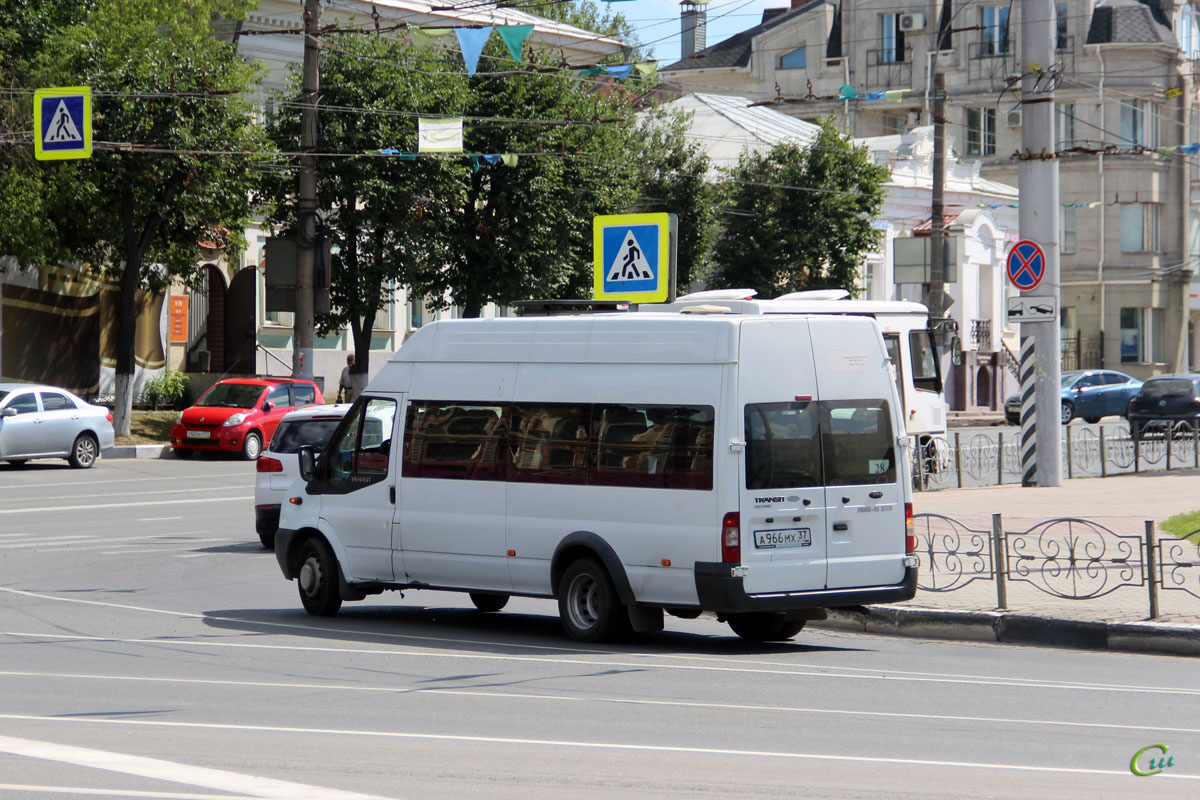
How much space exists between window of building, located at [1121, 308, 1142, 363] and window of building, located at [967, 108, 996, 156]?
29.6 ft

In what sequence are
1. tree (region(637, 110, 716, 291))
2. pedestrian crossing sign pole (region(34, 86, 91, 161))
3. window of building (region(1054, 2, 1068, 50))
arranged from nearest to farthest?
1. pedestrian crossing sign pole (region(34, 86, 91, 161))
2. tree (region(637, 110, 716, 291))
3. window of building (region(1054, 2, 1068, 50))

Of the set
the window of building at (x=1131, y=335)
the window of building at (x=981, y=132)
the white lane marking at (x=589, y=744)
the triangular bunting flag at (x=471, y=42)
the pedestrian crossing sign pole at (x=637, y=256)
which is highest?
the window of building at (x=981, y=132)

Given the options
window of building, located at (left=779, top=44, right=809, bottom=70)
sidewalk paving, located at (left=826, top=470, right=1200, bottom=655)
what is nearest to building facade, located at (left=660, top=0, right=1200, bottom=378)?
window of building, located at (left=779, top=44, right=809, bottom=70)

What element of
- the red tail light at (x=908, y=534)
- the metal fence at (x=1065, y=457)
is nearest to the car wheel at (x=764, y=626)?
the red tail light at (x=908, y=534)

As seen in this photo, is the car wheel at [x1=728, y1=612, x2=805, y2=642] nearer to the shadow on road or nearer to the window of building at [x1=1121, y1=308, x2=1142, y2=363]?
the shadow on road

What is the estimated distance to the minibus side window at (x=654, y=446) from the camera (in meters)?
11.1

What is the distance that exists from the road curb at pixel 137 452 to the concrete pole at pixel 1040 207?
1855cm

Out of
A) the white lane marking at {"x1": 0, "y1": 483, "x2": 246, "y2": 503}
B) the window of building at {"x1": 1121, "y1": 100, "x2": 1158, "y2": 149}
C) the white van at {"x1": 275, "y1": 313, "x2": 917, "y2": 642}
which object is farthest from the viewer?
the window of building at {"x1": 1121, "y1": 100, "x2": 1158, "y2": 149}

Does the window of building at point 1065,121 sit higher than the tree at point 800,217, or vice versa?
the window of building at point 1065,121

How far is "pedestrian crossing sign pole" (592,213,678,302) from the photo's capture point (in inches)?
669

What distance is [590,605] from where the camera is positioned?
1163 cm

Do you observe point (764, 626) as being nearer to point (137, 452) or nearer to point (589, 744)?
point (589, 744)

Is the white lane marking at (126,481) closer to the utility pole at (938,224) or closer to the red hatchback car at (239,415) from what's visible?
the red hatchback car at (239,415)

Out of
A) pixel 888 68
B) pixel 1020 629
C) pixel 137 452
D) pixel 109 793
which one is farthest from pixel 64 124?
pixel 888 68
